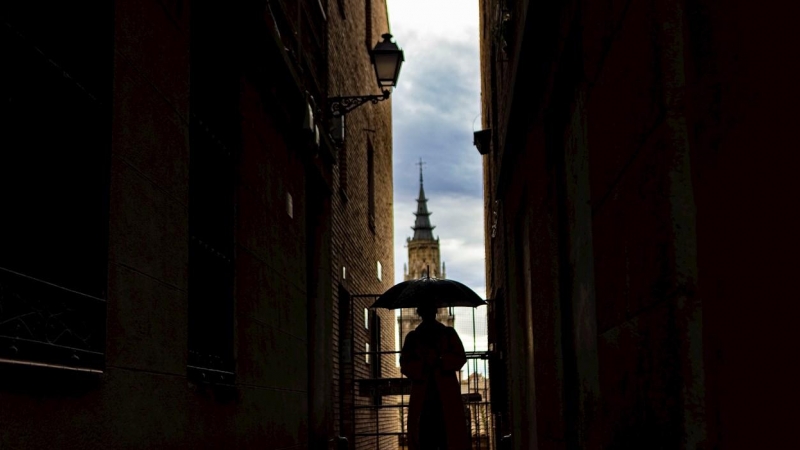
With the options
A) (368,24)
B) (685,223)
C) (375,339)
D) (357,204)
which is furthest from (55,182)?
(375,339)

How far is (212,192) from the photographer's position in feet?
19.1

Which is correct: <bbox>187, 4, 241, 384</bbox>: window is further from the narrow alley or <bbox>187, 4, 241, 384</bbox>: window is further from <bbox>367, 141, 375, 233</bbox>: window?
<bbox>367, 141, 375, 233</bbox>: window

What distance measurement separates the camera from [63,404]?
3.24 metres

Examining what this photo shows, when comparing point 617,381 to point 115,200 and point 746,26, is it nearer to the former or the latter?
point 746,26

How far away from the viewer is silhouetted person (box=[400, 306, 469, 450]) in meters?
9.14

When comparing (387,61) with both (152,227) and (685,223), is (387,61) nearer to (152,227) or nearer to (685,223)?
(152,227)

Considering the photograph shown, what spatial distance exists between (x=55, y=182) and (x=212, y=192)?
2397 millimetres

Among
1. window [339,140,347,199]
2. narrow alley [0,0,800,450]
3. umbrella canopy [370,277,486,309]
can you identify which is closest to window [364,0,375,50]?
window [339,140,347,199]

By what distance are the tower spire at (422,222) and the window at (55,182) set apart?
109440 mm

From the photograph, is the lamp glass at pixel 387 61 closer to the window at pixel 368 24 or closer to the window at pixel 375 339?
the window at pixel 368 24

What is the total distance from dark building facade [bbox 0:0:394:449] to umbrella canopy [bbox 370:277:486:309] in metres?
1.76

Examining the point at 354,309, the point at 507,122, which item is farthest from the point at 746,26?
the point at 354,309

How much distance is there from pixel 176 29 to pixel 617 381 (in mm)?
2911

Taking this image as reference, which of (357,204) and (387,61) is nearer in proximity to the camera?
(387,61)
